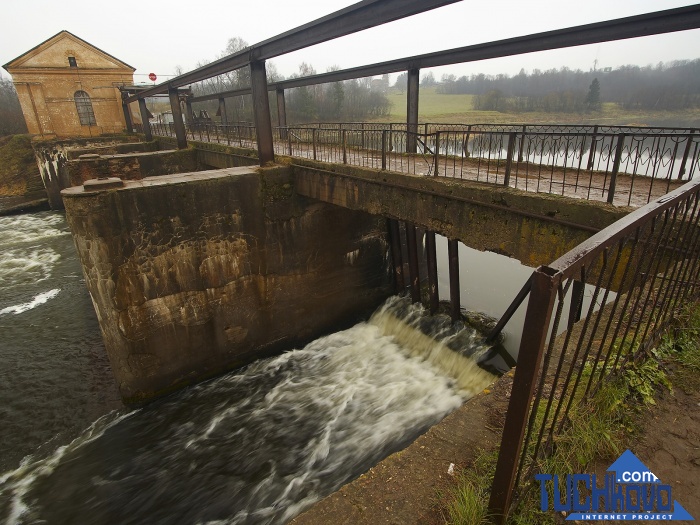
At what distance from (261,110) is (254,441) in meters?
7.46

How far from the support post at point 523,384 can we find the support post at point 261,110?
8964 mm

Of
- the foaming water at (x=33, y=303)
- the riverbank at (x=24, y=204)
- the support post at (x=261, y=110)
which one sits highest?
the support post at (x=261, y=110)

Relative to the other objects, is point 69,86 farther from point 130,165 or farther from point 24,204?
point 130,165

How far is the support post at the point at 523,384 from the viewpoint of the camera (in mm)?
1537

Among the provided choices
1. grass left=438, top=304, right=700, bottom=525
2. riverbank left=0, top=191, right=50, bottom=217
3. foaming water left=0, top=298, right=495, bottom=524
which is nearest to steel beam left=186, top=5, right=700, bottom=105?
grass left=438, top=304, right=700, bottom=525

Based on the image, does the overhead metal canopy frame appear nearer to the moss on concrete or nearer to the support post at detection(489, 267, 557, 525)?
the support post at detection(489, 267, 557, 525)

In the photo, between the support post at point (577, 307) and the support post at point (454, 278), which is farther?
the support post at point (454, 278)

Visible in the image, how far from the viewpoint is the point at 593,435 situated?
2.32 m

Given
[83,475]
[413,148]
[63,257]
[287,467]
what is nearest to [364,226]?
[413,148]

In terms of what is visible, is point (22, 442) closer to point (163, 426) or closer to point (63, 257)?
point (163, 426)

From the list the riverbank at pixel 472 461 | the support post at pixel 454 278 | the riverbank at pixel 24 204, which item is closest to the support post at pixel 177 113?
the support post at pixel 454 278

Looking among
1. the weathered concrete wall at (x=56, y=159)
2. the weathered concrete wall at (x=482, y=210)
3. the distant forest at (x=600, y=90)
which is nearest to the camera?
the weathered concrete wall at (x=482, y=210)

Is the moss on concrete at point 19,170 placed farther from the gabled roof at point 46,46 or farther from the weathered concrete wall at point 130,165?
the weathered concrete wall at point 130,165

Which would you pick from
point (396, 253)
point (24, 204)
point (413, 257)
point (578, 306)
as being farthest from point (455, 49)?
point (24, 204)
